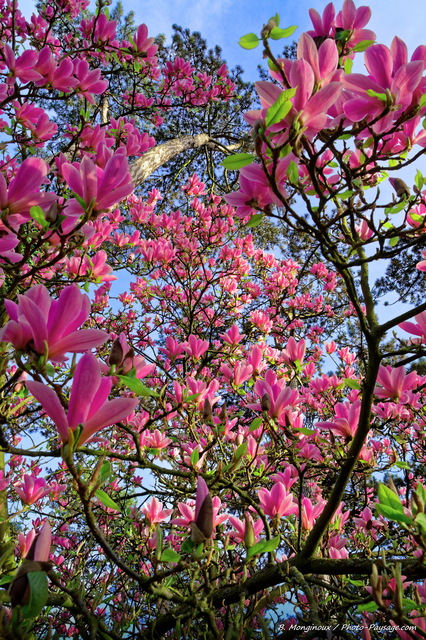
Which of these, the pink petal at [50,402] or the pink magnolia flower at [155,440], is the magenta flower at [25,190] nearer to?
the pink petal at [50,402]

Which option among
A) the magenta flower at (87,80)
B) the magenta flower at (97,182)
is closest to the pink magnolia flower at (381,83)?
the magenta flower at (97,182)

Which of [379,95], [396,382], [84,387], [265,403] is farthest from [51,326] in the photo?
[396,382]

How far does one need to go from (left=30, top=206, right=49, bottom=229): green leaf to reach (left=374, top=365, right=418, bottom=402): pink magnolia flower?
1.34 meters

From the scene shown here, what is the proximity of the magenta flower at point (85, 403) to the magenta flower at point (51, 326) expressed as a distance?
0.34ft

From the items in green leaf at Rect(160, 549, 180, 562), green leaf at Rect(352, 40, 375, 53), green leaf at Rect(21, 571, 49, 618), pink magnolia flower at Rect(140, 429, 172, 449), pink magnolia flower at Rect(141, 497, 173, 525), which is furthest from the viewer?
pink magnolia flower at Rect(140, 429, 172, 449)

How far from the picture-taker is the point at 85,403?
63 centimetres

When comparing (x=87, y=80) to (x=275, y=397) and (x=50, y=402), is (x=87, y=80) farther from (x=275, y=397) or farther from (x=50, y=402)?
(x=50, y=402)

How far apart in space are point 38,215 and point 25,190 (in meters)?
0.07

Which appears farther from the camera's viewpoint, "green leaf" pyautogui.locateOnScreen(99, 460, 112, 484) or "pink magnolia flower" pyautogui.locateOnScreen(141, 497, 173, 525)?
"pink magnolia flower" pyautogui.locateOnScreen(141, 497, 173, 525)

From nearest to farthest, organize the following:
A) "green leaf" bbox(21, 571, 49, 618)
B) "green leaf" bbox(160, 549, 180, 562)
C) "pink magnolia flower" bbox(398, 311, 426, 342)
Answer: "green leaf" bbox(21, 571, 49, 618) < "green leaf" bbox(160, 549, 180, 562) < "pink magnolia flower" bbox(398, 311, 426, 342)

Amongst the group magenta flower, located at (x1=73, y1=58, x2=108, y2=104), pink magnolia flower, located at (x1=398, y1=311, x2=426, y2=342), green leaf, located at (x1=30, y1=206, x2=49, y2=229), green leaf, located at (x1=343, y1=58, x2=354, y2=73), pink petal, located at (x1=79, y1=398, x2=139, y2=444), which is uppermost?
magenta flower, located at (x1=73, y1=58, x2=108, y2=104)

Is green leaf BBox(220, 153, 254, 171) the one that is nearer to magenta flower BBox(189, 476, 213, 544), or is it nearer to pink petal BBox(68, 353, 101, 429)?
pink petal BBox(68, 353, 101, 429)

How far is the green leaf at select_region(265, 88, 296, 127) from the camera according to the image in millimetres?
825

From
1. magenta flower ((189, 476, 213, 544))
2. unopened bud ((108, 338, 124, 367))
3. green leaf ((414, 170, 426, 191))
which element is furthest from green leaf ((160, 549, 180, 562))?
green leaf ((414, 170, 426, 191))
